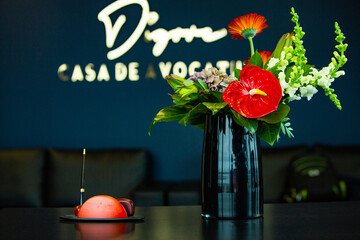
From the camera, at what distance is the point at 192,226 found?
1.08 m

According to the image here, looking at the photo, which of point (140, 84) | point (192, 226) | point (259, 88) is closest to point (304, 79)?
point (259, 88)

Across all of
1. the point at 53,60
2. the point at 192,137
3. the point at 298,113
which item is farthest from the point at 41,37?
the point at 298,113

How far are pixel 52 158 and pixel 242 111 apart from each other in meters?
2.70

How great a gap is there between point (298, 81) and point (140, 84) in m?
2.78

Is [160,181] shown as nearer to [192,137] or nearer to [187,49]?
[192,137]

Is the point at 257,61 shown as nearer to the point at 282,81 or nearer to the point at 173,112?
the point at 282,81

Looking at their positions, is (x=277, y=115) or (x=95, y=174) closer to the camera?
(x=277, y=115)

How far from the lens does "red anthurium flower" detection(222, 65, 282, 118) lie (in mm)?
1112

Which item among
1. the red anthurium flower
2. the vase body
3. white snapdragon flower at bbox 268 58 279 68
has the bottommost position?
Answer: the vase body

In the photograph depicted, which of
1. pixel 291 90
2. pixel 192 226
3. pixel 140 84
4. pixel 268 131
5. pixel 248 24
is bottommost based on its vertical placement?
pixel 192 226

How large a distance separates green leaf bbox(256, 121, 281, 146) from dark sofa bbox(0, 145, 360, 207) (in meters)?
2.16

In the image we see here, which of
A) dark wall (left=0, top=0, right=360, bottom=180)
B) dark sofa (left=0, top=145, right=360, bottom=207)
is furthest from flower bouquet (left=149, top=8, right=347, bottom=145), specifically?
dark wall (left=0, top=0, right=360, bottom=180)

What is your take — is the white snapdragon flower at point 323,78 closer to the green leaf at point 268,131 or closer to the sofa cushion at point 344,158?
the green leaf at point 268,131

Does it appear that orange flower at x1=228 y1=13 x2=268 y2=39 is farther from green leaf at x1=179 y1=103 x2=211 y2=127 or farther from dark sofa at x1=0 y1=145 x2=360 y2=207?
dark sofa at x1=0 y1=145 x2=360 y2=207
